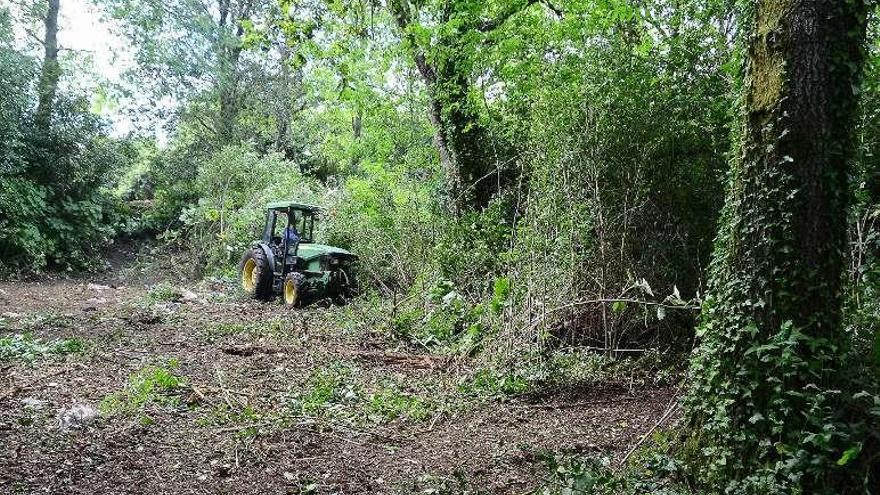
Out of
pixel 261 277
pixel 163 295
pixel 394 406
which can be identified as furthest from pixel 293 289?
pixel 394 406

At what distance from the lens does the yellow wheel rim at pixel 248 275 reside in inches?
456

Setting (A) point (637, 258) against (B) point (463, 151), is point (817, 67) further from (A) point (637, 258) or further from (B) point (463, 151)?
(B) point (463, 151)

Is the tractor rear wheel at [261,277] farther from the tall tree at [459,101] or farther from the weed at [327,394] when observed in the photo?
the weed at [327,394]

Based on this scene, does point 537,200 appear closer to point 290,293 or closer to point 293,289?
point 293,289

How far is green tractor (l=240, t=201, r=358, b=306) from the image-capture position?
32.4 ft

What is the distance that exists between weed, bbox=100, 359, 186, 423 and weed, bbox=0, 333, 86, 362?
1.27m

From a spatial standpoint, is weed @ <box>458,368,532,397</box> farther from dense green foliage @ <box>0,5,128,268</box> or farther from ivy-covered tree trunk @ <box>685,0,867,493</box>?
dense green foliage @ <box>0,5,128,268</box>

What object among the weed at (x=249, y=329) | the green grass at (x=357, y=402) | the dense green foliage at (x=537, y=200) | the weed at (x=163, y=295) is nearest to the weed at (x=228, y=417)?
the green grass at (x=357, y=402)

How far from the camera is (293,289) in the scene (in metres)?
9.88

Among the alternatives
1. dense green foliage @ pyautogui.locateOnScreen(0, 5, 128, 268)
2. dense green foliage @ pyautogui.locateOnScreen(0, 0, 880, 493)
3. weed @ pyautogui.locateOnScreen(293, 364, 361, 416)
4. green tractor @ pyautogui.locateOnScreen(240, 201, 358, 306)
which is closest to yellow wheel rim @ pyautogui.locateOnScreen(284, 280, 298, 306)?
green tractor @ pyautogui.locateOnScreen(240, 201, 358, 306)

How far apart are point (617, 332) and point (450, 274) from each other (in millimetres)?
2511

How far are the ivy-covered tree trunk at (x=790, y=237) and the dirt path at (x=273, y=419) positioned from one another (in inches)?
46.2

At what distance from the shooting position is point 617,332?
6.22 m

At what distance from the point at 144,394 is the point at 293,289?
4.97 metres
